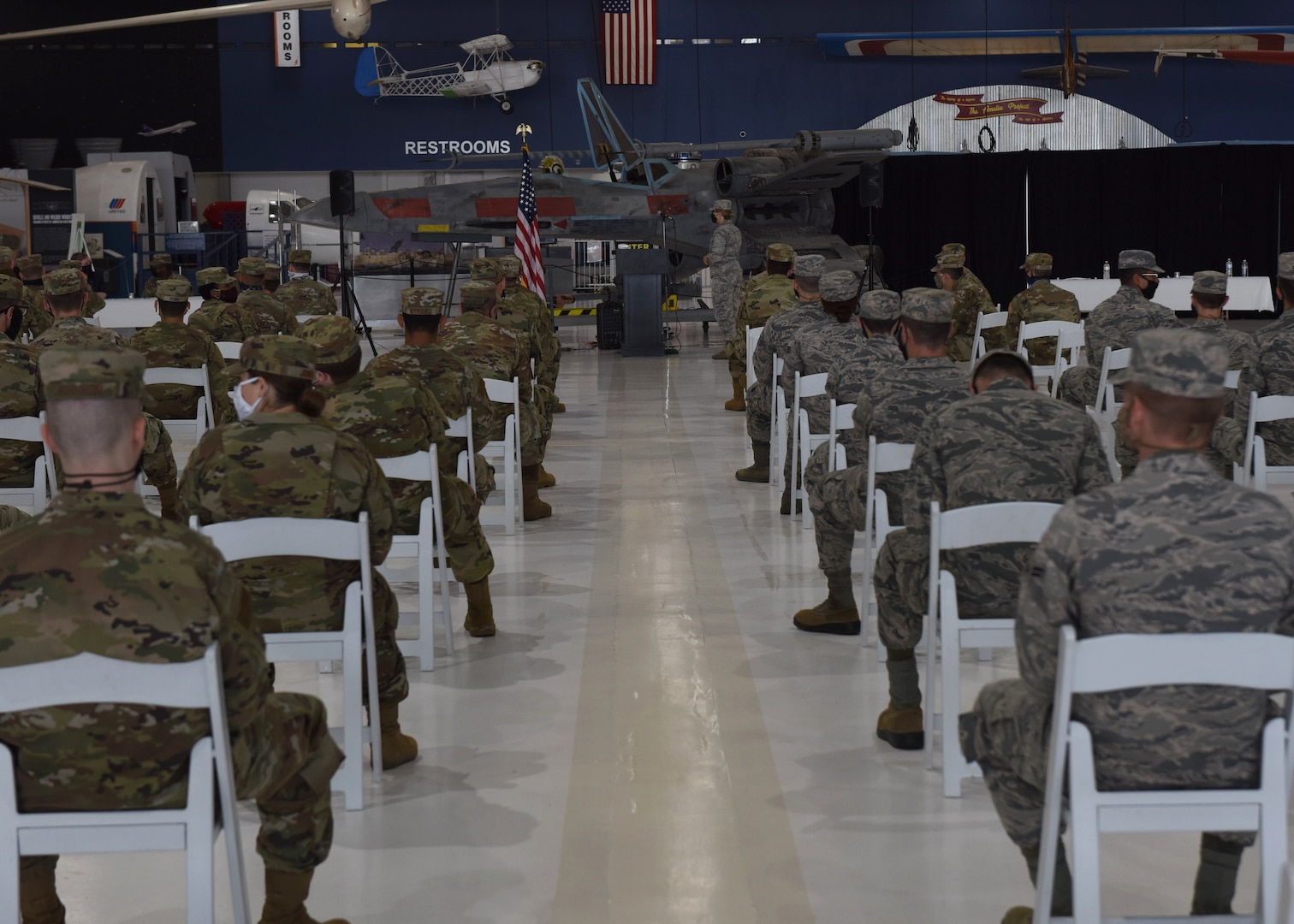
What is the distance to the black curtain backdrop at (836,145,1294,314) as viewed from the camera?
55.8 feet

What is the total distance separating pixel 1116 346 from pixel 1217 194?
35.7 ft

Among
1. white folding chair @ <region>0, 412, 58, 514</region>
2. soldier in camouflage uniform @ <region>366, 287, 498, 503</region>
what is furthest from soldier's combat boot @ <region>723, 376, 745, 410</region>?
white folding chair @ <region>0, 412, 58, 514</region>

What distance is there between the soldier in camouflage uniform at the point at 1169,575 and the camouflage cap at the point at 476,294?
5.57 metres

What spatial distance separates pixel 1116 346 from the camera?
298 inches

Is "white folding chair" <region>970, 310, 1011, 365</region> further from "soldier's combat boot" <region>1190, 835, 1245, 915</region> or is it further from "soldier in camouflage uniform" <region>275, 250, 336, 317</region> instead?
"soldier's combat boot" <region>1190, 835, 1245, 915</region>

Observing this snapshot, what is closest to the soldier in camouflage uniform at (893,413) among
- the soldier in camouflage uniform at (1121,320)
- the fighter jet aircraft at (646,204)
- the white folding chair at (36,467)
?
the white folding chair at (36,467)

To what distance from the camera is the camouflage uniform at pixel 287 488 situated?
10.3ft

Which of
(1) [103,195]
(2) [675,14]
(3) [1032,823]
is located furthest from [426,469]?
(2) [675,14]

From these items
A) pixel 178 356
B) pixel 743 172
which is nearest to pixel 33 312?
pixel 178 356

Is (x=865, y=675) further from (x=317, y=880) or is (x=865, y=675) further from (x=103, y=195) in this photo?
(x=103, y=195)

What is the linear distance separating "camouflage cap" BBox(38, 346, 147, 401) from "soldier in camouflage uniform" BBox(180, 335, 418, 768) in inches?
37.9

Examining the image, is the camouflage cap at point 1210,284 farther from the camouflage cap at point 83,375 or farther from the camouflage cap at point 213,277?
the camouflage cap at point 213,277

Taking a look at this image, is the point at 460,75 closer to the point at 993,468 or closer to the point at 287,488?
the point at 287,488

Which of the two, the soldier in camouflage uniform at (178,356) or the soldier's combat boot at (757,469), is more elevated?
the soldier in camouflage uniform at (178,356)
